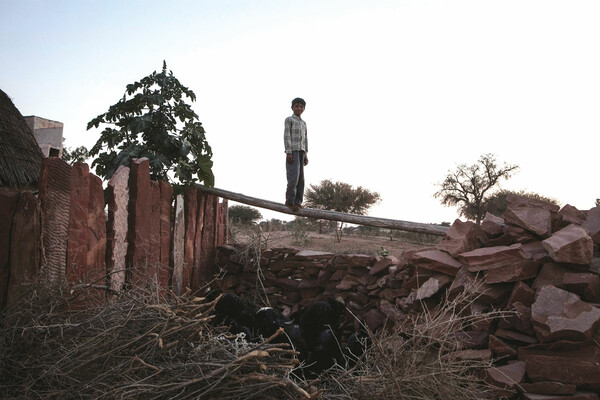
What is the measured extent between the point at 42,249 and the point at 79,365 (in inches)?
65.9

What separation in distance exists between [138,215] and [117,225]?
0.31m

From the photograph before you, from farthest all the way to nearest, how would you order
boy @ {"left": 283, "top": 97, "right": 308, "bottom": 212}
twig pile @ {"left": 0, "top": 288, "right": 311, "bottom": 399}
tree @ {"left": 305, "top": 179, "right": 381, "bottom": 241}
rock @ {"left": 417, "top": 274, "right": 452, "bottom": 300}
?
tree @ {"left": 305, "top": 179, "right": 381, "bottom": 241}, boy @ {"left": 283, "top": 97, "right": 308, "bottom": 212}, rock @ {"left": 417, "top": 274, "right": 452, "bottom": 300}, twig pile @ {"left": 0, "top": 288, "right": 311, "bottom": 399}

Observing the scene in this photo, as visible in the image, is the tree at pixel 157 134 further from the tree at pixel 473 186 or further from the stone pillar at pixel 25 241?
the tree at pixel 473 186

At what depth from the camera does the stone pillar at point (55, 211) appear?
3.36 meters

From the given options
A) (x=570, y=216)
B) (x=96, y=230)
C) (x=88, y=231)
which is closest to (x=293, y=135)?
(x=96, y=230)

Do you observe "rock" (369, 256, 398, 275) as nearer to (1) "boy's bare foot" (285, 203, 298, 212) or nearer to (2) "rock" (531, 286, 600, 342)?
(1) "boy's bare foot" (285, 203, 298, 212)

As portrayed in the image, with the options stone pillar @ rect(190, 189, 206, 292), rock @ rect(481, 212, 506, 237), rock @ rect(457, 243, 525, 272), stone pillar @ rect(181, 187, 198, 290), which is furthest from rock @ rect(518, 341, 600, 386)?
stone pillar @ rect(190, 189, 206, 292)

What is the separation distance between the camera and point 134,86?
6.83 meters

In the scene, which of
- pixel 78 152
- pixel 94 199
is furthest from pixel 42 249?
pixel 78 152

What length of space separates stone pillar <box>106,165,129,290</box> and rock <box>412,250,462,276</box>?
2.64 meters

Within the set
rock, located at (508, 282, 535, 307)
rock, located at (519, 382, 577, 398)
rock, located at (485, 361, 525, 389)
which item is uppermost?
rock, located at (508, 282, 535, 307)

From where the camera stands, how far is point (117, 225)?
4.18m

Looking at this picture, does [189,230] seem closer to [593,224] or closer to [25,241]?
[25,241]

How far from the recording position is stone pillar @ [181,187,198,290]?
5859 mm
